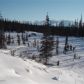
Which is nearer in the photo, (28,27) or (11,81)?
(11,81)

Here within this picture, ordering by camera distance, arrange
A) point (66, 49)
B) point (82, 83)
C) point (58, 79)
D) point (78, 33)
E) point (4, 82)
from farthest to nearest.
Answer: point (78, 33)
point (66, 49)
point (82, 83)
point (58, 79)
point (4, 82)

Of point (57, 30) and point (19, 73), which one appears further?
point (57, 30)

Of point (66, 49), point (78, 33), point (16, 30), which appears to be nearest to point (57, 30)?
point (78, 33)

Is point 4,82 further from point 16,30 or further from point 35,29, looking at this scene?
point 35,29

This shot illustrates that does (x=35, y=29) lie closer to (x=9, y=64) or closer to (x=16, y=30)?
(x=16, y=30)

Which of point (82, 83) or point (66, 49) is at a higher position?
point (82, 83)

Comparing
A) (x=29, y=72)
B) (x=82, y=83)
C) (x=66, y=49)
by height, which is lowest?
(x=66, y=49)

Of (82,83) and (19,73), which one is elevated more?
(19,73)

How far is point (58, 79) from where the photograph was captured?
10828mm

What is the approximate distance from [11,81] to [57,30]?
103 m

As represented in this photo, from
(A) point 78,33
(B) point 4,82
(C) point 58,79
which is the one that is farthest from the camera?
(A) point 78,33

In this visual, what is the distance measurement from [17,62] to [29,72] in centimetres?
80

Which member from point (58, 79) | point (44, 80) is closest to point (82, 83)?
point (58, 79)

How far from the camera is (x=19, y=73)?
9141 mm
